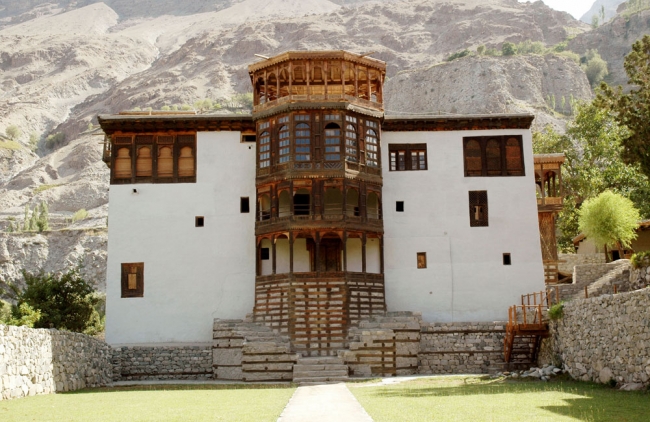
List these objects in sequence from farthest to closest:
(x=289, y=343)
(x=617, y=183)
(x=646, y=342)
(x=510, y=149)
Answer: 1. (x=617, y=183)
2. (x=510, y=149)
3. (x=289, y=343)
4. (x=646, y=342)

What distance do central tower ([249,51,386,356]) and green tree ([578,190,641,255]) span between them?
36.4 ft

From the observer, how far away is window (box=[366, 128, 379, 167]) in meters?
33.7

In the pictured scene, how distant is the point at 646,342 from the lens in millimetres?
18562

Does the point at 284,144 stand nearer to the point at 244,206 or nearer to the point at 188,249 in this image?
the point at 244,206

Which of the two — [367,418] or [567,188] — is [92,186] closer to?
[567,188]

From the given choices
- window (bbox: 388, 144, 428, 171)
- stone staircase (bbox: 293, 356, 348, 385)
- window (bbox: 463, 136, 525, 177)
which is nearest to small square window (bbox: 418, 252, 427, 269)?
window (bbox: 388, 144, 428, 171)

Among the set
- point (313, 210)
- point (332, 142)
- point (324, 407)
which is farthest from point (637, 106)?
point (324, 407)

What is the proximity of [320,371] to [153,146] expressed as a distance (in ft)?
43.0

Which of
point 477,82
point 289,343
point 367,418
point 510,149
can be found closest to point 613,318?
point 367,418

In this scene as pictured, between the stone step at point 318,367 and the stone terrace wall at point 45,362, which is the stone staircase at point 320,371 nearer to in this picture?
the stone step at point 318,367

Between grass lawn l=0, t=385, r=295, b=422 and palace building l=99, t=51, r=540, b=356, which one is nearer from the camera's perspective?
grass lawn l=0, t=385, r=295, b=422

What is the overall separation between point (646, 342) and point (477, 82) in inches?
3320

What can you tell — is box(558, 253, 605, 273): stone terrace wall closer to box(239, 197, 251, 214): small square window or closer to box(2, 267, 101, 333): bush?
box(239, 197, 251, 214): small square window

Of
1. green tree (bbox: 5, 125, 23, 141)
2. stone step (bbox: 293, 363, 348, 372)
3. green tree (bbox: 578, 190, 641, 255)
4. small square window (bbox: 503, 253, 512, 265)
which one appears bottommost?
stone step (bbox: 293, 363, 348, 372)
